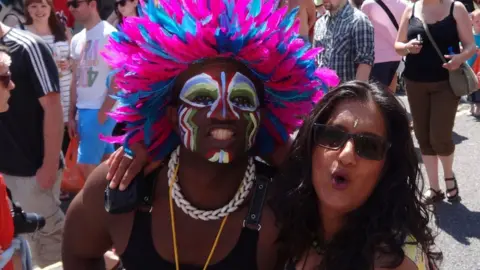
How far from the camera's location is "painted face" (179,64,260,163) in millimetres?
1939

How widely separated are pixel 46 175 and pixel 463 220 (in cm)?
278

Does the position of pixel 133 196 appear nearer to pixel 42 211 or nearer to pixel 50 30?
pixel 42 211

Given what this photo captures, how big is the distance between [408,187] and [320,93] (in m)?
0.52

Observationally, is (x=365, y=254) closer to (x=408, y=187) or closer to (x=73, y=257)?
(x=408, y=187)

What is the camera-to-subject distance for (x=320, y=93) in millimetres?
2178

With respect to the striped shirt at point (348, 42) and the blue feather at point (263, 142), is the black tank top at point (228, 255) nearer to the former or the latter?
the blue feather at point (263, 142)

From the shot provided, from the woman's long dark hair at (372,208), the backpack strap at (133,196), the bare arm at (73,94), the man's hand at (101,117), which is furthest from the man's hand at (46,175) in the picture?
the woman's long dark hair at (372,208)

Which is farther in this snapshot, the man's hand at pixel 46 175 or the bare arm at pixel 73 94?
the bare arm at pixel 73 94

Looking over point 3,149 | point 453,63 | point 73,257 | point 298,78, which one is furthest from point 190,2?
point 453,63

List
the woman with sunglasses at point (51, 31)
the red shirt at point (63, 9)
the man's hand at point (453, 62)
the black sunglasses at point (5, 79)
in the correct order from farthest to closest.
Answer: the red shirt at point (63, 9) < the woman with sunglasses at point (51, 31) < the man's hand at point (453, 62) < the black sunglasses at point (5, 79)

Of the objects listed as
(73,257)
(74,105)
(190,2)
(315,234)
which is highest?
(190,2)

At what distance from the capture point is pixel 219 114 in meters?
1.94

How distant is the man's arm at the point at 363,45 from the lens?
4492 mm

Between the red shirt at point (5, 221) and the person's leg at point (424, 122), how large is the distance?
10.6 ft
